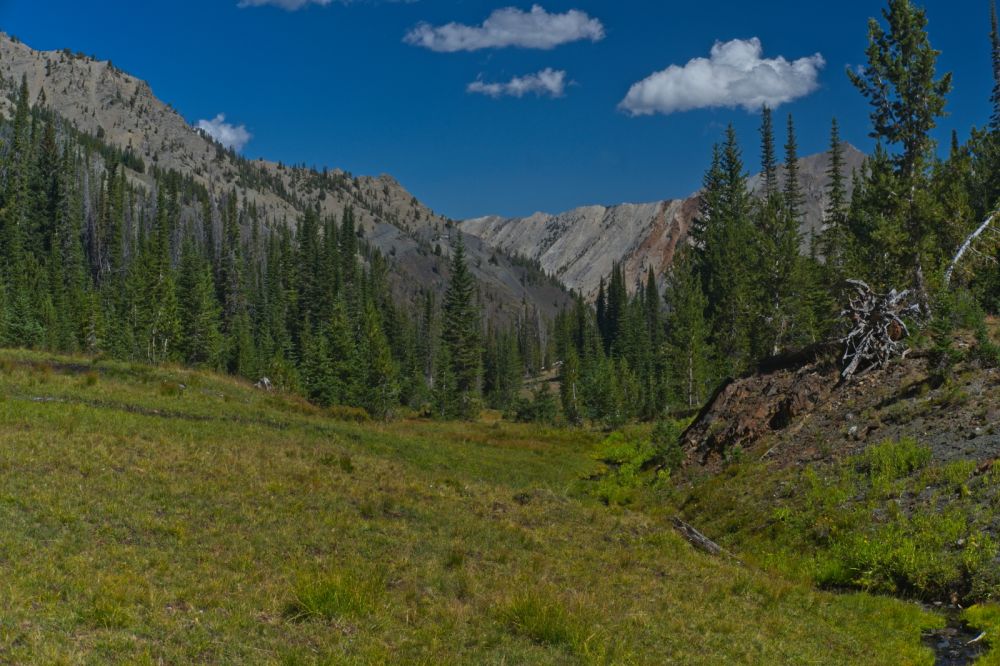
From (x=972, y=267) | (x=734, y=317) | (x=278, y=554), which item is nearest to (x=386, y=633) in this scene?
(x=278, y=554)

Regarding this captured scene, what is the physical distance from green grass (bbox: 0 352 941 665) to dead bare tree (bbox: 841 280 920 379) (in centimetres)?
1395

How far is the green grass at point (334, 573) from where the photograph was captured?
9.38 m

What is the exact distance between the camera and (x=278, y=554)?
12914mm

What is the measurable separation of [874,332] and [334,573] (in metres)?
26.4

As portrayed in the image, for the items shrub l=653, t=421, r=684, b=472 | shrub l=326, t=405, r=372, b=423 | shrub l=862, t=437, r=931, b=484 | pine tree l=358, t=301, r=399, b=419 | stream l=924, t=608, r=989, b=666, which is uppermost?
pine tree l=358, t=301, r=399, b=419

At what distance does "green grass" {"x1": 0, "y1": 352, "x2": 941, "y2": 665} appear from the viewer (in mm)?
9375

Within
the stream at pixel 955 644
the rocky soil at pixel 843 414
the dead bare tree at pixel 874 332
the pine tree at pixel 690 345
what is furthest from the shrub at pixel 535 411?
the stream at pixel 955 644

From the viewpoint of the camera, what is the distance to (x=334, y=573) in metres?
11.8

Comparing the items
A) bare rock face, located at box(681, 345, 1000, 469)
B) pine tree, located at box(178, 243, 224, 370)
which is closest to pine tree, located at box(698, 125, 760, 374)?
bare rock face, located at box(681, 345, 1000, 469)

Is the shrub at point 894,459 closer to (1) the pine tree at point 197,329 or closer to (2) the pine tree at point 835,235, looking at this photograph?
(2) the pine tree at point 835,235

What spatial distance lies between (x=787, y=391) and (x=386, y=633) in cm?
2567

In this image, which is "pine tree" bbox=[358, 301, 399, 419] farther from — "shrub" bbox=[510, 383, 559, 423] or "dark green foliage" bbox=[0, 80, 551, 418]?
"shrub" bbox=[510, 383, 559, 423]

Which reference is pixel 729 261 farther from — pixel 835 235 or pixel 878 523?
pixel 878 523

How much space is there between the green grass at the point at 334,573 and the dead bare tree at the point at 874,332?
45.8 ft
